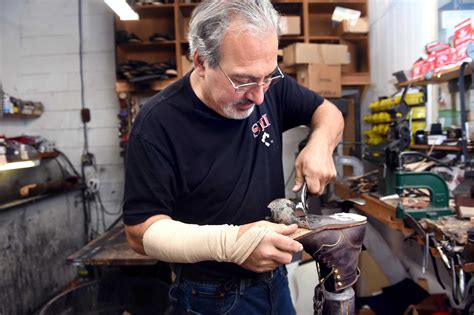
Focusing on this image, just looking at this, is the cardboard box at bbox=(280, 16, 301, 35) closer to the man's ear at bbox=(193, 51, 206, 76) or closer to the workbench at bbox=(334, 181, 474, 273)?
the workbench at bbox=(334, 181, 474, 273)

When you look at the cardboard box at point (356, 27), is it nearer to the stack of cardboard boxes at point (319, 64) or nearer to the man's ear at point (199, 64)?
the stack of cardboard boxes at point (319, 64)

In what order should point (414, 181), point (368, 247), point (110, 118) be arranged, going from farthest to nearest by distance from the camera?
1. point (110, 118)
2. point (368, 247)
3. point (414, 181)

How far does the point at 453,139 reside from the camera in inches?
80.5

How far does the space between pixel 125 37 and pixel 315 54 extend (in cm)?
166

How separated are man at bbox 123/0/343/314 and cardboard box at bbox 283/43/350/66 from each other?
6.59 ft

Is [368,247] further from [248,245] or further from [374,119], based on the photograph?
[248,245]

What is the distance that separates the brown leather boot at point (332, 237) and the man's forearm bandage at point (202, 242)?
0.16m

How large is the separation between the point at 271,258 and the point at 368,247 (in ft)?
7.84

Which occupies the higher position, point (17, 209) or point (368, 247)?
point (17, 209)

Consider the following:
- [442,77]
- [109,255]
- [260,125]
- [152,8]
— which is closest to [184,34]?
[152,8]

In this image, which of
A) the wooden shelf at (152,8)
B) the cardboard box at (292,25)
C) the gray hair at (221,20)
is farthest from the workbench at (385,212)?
the wooden shelf at (152,8)

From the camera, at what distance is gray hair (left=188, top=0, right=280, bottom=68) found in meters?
0.93

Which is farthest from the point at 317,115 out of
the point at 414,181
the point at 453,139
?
the point at 453,139

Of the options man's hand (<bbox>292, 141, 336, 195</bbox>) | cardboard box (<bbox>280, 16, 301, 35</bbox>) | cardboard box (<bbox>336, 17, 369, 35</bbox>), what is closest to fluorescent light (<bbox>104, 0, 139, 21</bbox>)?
cardboard box (<bbox>280, 16, 301, 35</bbox>)
